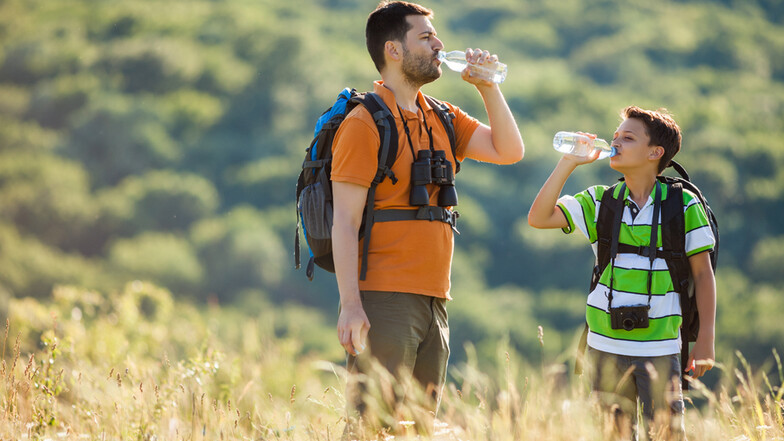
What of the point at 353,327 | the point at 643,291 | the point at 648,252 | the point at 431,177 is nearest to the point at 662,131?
the point at 648,252

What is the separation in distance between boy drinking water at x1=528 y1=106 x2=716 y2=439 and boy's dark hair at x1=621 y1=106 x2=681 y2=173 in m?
0.04

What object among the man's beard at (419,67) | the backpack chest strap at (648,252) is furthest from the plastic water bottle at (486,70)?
the backpack chest strap at (648,252)

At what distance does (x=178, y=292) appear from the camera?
104 feet

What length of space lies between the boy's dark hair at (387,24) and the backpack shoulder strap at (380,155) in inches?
10.0

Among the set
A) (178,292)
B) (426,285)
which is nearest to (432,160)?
(426,285)

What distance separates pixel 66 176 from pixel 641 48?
99.7 feet

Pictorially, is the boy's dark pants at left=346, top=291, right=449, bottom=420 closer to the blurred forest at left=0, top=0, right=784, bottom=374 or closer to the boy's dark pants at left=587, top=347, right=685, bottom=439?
the boy's dark pants at left=587, top=347, right=685, bottom=439

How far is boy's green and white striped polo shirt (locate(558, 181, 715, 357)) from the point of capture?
317cm

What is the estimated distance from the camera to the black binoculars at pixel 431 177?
10.00 ft

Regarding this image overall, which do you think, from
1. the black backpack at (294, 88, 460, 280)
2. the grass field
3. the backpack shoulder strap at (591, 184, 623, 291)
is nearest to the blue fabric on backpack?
the black backpack at (294, 88, 460, 280)

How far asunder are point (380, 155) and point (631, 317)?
3.68ft

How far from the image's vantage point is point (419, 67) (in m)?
3.18

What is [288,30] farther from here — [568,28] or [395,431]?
[395,431]

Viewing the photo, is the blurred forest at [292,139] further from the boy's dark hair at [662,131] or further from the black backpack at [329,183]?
the black backpack at [329,183]
